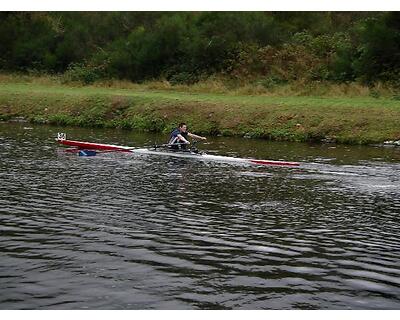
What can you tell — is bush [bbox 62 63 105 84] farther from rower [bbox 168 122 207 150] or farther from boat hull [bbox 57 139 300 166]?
rower [bbox 168 122 207 150]

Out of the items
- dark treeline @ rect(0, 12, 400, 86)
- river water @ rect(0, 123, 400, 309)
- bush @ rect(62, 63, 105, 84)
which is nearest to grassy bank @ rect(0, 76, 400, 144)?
dark treeline @ rect(0, 12, 400, 86)

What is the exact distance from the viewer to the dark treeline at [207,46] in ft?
167

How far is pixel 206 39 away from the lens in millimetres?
60281

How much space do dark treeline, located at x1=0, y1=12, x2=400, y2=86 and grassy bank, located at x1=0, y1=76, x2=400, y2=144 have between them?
4878 millimetres

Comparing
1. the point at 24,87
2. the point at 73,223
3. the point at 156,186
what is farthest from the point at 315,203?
the point at 24,87

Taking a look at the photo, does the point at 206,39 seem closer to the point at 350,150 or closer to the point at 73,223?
the point at 350,150

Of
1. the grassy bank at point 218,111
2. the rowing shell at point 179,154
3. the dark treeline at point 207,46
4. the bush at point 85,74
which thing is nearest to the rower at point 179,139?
the rowing shell at point 179,154

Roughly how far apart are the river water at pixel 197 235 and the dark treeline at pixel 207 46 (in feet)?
81.2

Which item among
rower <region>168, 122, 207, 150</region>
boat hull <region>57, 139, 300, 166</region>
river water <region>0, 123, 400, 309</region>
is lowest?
river water <region>0, 123, 400, 309</region>

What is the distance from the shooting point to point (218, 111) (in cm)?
4497

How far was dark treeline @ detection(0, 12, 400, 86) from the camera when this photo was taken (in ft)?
167

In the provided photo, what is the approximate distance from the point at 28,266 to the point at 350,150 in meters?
25.7

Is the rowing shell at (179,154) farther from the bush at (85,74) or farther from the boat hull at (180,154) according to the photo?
the bush at (85,74)

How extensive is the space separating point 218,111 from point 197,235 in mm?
29621
